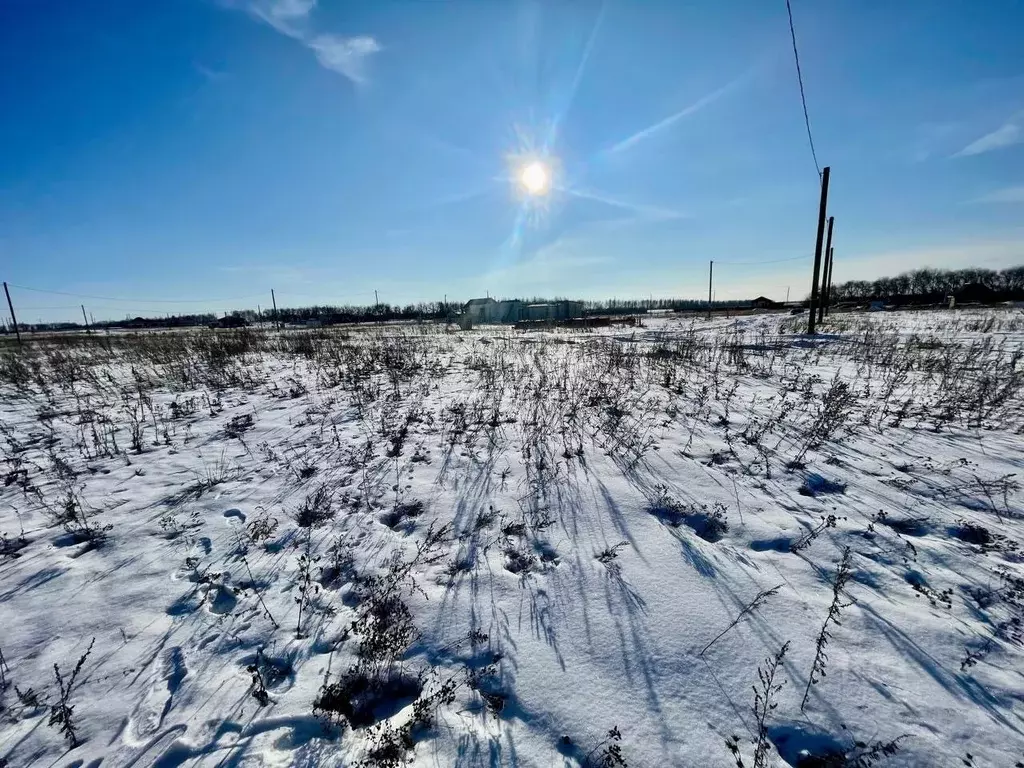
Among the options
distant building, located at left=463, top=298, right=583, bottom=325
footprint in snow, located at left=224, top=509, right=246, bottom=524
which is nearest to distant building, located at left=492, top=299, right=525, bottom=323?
distant building, located at left=463, top=298, right=583, bottom=325

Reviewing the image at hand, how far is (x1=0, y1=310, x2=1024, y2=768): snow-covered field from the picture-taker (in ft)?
5.39

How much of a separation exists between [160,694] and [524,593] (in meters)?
1.79

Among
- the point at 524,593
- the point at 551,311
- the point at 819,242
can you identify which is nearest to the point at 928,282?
the point at 551,311

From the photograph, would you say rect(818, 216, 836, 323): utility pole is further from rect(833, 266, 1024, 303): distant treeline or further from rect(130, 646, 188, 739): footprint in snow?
rect(833, 266, 1024, 303): distant treeline

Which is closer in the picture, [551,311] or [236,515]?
[236,515]

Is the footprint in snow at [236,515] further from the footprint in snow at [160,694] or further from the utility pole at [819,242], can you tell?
the utility pole at [819,242]

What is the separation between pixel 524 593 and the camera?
7.91 ft

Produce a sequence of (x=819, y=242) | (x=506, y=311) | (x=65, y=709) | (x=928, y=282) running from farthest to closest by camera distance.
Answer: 1. (x=928, y=282)
2. (x=506, y=311)
3. (x=819, y=242)
4. (x=65, y=709)

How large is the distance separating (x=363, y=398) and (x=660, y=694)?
240 inches

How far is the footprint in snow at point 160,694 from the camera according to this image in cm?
169

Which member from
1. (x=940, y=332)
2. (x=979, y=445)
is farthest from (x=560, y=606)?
(x=940, y=332)

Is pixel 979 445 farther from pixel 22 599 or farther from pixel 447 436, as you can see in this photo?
pixel 22 599

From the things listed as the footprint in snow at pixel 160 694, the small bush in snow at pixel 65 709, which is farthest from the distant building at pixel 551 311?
the small bush in snow at pixel 65 709

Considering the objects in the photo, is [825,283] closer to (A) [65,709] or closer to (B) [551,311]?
(A) [65,709]
